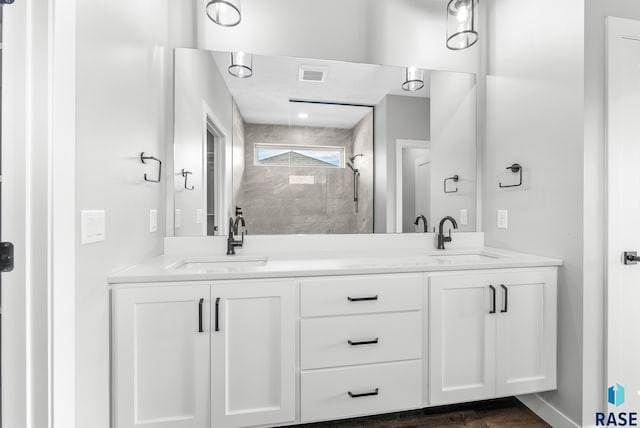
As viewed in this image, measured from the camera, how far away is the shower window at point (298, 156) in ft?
6.65

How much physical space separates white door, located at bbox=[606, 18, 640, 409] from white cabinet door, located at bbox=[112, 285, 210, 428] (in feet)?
6.50

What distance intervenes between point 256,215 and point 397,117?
119 cm

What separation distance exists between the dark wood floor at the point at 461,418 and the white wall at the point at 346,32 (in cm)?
222

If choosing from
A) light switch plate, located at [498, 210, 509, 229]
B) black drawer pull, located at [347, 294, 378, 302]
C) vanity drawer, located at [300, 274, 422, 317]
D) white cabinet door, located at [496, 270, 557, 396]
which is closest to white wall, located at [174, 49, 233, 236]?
vanity drawer, located at [300, 274, 422, 317]

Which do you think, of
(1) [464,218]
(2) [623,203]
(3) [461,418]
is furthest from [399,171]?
(3) [461,418]

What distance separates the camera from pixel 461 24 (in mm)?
1992

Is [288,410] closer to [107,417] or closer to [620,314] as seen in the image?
[107,417]

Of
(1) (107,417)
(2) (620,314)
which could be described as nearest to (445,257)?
(2) (620,314)

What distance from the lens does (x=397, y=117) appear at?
7.22ft

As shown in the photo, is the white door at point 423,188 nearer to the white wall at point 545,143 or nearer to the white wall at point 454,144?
the white wall at point 454,144

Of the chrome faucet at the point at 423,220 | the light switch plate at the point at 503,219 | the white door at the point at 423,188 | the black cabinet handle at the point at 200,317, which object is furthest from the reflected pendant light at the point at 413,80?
the black cabinet handle at the point at 200,317

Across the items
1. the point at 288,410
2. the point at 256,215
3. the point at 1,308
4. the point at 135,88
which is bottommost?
the point at 288,410

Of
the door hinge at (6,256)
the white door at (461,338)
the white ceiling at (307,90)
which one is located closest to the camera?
the door hinge at (6,256)

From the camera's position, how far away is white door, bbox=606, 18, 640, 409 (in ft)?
5.17
